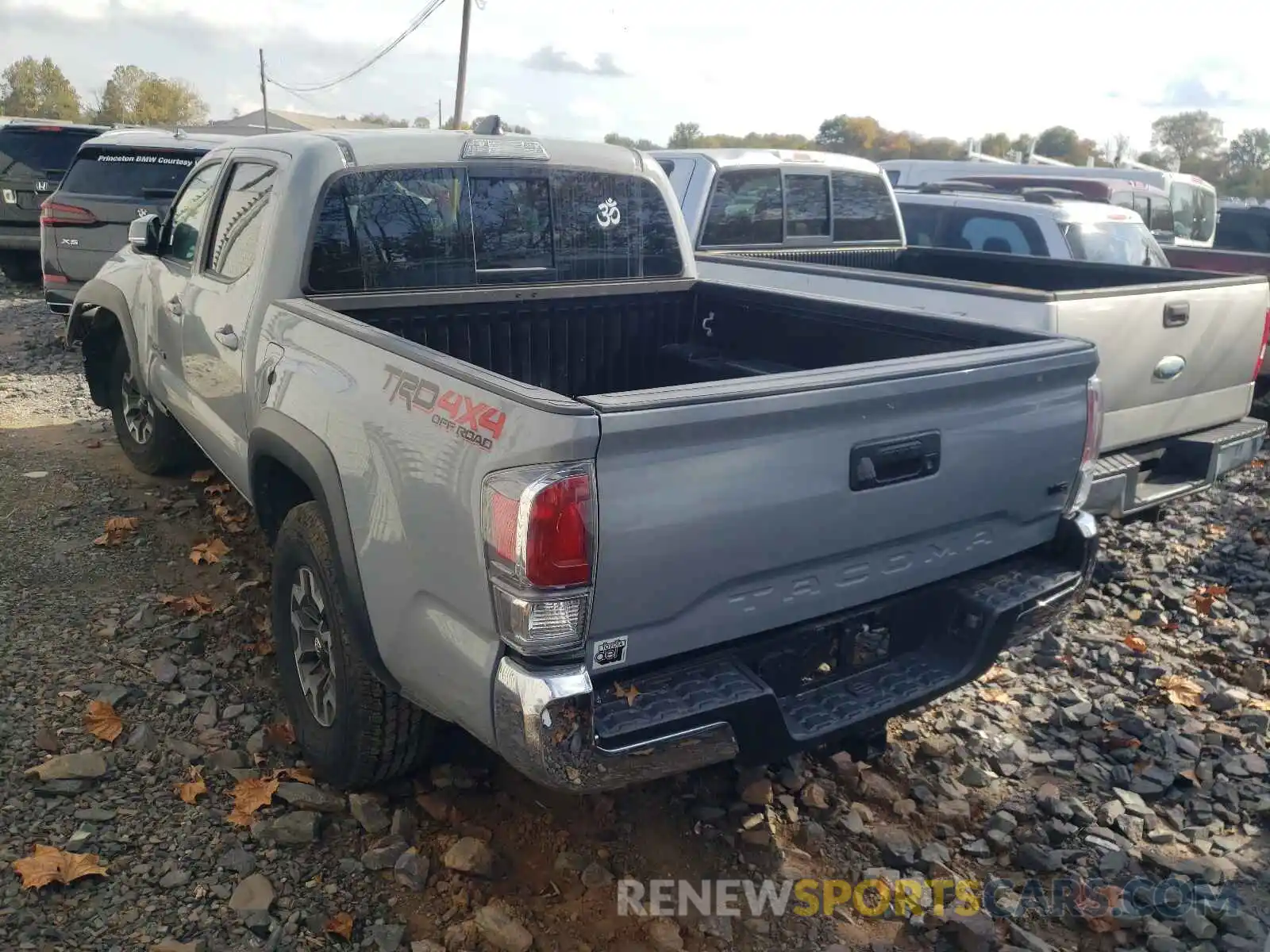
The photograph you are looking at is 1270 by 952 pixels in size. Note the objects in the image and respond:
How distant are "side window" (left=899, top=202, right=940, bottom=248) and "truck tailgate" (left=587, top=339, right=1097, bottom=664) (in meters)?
5.60

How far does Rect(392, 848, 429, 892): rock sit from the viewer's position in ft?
9.76

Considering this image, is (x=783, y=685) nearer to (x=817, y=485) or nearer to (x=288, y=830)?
(x=817, y=485)

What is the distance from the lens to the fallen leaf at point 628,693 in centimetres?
253

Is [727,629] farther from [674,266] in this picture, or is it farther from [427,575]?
[674,266]

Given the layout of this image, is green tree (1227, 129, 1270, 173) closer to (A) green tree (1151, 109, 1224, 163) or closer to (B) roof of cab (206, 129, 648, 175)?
(A) green tree (1151, 109, 1224, 163)

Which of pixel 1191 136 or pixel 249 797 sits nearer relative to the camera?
pixel 249 797

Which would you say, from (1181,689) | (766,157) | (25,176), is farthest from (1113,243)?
(25,176)

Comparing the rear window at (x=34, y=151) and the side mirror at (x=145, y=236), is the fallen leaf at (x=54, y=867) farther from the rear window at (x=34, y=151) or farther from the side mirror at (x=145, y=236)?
the rear window at (x=34, y=151)

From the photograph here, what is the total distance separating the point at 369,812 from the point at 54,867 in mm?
864

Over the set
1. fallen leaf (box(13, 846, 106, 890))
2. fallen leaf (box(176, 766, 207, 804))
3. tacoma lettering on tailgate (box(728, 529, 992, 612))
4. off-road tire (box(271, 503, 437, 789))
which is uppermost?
tacoma lettering on tailgate (box(728, 529, 992, 612))

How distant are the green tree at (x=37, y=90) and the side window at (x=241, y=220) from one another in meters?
79.7

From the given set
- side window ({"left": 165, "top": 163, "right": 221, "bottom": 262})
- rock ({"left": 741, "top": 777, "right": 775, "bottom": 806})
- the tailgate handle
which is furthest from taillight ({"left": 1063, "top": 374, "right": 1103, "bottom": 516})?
side window ({"left": 165, "top": 163, "right": 221, "bottom": 262})

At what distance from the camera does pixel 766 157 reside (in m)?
7.13

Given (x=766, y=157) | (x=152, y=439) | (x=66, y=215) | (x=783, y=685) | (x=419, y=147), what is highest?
(x=766, y=157)
